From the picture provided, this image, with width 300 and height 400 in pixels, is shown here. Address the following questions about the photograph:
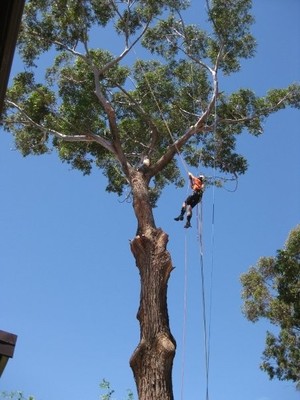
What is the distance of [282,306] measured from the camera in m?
12.2

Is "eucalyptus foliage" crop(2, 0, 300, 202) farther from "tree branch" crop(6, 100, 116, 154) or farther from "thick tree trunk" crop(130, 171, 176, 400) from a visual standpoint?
"thick tree trunk" crop(130, 171, 176, 400)

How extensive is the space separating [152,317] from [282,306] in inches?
309

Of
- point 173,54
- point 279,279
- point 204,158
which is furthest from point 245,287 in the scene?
point 173,54

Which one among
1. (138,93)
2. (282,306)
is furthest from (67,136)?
(282,306)

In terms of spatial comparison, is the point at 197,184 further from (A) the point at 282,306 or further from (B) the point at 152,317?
(A) the point at 282,306

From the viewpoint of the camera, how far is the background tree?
11.5m

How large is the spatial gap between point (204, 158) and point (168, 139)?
1119 millimetres

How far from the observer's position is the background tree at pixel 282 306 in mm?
11508

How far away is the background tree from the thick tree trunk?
235 inches

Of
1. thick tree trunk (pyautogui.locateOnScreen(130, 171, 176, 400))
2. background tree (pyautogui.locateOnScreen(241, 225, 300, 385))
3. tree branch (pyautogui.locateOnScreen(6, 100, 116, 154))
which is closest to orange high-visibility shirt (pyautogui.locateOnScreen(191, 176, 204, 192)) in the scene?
thick tree trunk (pyautogui.locateOnScreen(130, 171, 176, 400))

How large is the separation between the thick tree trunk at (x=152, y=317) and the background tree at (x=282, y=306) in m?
5.98

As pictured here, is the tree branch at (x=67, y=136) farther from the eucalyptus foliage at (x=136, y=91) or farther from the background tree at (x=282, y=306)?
the background tree at (x=282, y=306)

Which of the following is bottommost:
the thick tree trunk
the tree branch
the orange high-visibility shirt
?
the thick tree trunk

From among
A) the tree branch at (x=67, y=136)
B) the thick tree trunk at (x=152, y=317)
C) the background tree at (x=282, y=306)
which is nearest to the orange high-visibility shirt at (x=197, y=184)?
the thick tree trunk at (x=152, y=317)
